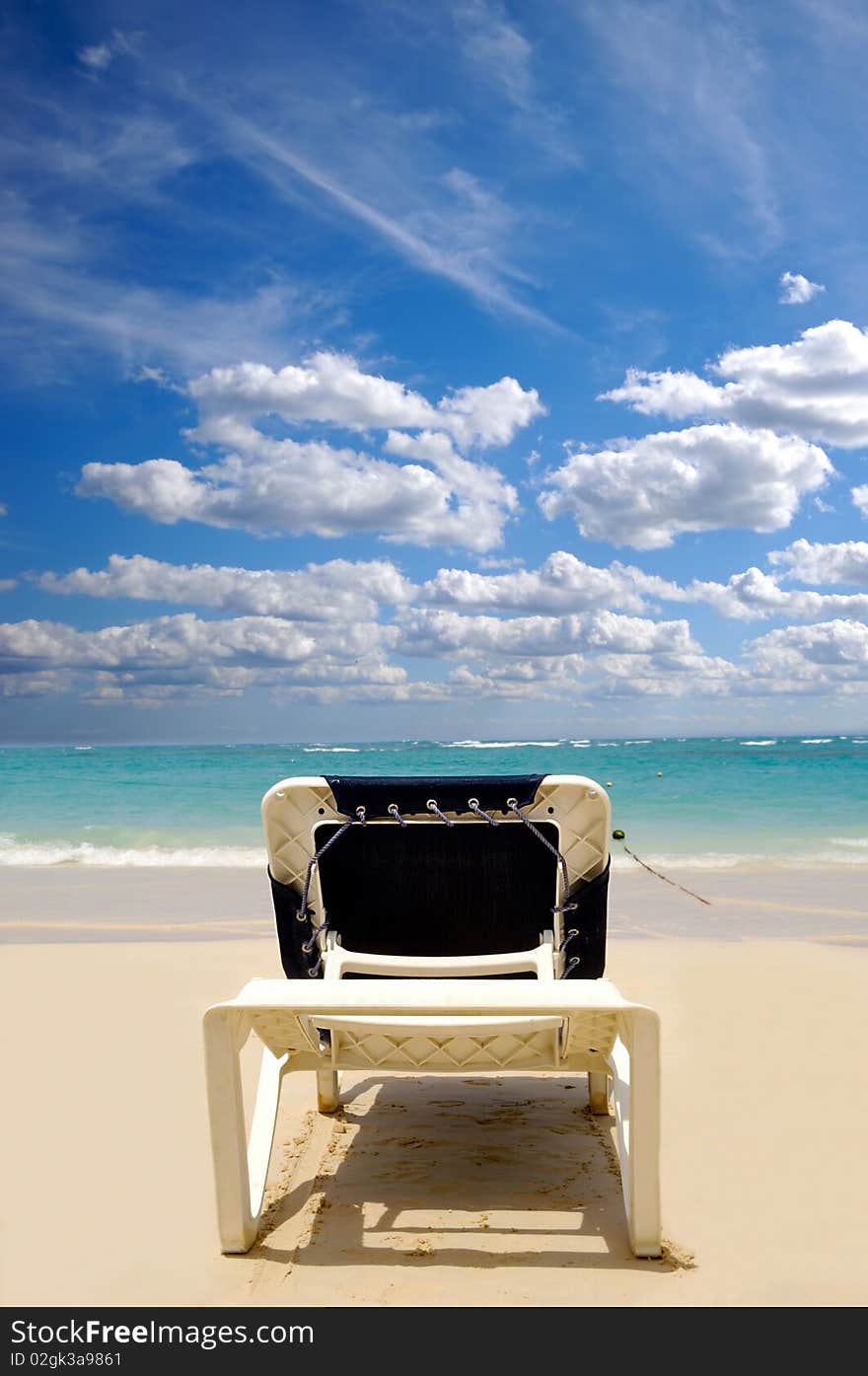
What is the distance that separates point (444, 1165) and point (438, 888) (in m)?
0.93

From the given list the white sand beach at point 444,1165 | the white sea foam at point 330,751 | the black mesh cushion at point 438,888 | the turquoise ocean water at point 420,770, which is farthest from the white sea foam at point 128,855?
the white sea foam at point 330,751

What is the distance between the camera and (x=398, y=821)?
3529 mm

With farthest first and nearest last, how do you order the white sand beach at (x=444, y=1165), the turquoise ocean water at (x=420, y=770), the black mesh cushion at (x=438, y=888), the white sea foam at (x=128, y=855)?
the turquoise ocean water at (x=420, y=770), the white sea foam at (x=128, y=855), the black mesh cushion at (x=438, y=888), the white sand beach at (x=444, y=1165)

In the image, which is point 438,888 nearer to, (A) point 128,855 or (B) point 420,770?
(A) point 128,855

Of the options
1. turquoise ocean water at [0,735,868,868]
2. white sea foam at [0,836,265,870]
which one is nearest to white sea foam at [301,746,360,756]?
turquoise ocean water at [0,735,868,868]

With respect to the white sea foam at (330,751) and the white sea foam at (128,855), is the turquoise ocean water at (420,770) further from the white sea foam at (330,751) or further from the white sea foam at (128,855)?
the white sea foam at (330,751)

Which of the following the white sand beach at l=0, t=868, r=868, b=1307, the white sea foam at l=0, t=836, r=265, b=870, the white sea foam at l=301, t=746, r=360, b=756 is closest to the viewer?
the white sand beach at l=0, t=868, r=868, b=1307

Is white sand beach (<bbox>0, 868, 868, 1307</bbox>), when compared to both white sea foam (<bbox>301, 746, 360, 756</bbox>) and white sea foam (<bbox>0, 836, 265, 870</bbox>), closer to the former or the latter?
white sea foam (<bbox>0, 836, 265, 870</bbox>)

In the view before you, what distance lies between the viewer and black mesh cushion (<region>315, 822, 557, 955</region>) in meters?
3.58

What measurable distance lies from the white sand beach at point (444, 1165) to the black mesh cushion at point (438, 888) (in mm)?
756

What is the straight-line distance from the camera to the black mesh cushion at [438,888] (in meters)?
3.58

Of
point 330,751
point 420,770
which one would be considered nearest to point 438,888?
point 420,770

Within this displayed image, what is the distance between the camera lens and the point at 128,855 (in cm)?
1470

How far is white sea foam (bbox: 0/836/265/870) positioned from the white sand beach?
712 centimetres
